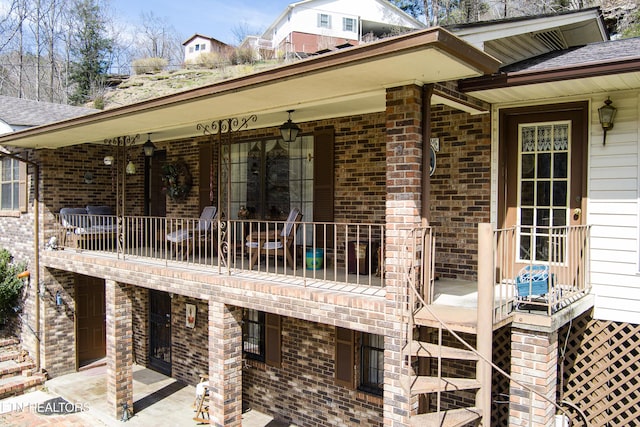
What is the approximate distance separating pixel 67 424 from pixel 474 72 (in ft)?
27.5

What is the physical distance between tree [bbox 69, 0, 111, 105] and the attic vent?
96.7ft

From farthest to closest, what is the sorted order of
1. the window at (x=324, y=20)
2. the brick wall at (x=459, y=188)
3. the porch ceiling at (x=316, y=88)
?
the window at (x=324, y=20), the brick wall at (x=459, y=188), the porch ceiling at (x=316, y=88)

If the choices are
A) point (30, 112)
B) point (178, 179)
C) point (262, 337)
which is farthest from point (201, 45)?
point (262, 337)

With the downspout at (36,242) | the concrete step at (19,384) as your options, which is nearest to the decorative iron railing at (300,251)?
the downspout at (36,242)

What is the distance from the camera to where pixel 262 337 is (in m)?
8.74

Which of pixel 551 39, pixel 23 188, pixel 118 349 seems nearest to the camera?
pixel 551 39

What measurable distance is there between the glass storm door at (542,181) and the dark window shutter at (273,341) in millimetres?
4244

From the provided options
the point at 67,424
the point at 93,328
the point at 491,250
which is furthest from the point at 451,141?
the point at 93,328

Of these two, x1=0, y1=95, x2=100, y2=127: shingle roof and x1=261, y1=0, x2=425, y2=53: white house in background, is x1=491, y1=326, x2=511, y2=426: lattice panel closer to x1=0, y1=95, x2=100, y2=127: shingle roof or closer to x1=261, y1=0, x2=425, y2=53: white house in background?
Result: x1=0, y1=95, x2=100, y2=127: shingle roof

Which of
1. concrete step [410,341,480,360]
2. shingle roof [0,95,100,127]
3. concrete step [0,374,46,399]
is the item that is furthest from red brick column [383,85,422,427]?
concrete step [0,374,46,399]

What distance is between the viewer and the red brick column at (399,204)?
15.0ft

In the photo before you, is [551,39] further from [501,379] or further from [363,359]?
[363,359]

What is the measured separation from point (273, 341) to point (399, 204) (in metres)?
4.66

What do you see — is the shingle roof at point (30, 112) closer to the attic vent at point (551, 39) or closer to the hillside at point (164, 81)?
the attic vent at point (551, 39)
